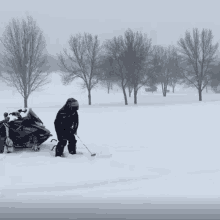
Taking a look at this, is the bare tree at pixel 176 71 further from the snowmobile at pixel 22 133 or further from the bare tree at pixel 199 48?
the snowmobile at pixel 22 133

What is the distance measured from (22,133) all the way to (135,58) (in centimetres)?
2588

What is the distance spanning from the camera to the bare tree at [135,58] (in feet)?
104

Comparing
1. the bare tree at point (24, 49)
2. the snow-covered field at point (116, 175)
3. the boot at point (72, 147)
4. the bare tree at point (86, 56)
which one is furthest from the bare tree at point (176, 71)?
the boot at point (72, 147)

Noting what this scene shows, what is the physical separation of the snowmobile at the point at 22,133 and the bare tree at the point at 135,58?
2538 centimetres

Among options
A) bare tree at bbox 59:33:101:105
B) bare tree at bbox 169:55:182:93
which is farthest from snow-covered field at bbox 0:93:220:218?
bare tree at bbox 169:55:182:93

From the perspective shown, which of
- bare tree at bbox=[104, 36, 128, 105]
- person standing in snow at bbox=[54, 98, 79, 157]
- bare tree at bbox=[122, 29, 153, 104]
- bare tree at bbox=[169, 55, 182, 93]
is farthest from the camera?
bare tree at bbox=[169, 55, 182, 93]

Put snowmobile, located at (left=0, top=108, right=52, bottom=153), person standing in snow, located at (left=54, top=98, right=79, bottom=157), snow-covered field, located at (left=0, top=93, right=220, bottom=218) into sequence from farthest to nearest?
snowmobile, located at (left=0, top=108, right=52, bottom=153), person standing in snow, located at (left=54, top=98, right=79, bottom=157), snow-covered field, located at (left=0, top=93, right=220, bottom=218)

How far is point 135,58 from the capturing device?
104 feet

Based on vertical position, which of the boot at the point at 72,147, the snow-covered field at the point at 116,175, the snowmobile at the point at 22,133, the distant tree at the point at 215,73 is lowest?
the snow-covered field at the point at 116,175

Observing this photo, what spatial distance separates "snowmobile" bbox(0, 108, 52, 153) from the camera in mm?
7036

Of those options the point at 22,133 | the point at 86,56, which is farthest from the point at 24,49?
the point at 22,133

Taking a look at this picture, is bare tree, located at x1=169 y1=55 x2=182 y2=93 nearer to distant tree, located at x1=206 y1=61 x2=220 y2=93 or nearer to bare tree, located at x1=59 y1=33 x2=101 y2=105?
distant tree, located at x1=206 y1=61 x2=220 y2=93

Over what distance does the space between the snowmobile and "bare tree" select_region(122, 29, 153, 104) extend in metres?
25.4

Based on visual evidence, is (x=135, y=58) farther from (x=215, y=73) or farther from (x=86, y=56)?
(x=215, y=73)
